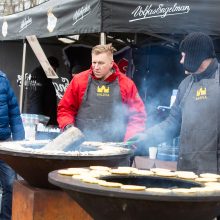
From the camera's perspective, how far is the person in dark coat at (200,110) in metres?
3.35

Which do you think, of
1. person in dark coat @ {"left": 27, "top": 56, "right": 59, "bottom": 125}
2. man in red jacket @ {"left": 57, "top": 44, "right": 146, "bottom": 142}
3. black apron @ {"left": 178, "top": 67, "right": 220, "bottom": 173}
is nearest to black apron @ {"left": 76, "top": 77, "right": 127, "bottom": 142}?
man in red jacket @ {"left": 57, "top": 44, "right": 146, "bottom": 142}

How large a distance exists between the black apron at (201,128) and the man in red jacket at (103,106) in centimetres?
94

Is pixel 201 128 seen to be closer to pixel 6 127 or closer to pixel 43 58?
pixel 6 127

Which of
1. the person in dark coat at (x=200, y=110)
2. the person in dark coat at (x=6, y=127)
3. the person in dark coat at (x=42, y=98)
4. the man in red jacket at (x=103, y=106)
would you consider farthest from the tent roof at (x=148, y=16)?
the person in dark coat at (x=42, y=98)

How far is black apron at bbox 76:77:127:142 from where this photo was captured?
4.45 metres

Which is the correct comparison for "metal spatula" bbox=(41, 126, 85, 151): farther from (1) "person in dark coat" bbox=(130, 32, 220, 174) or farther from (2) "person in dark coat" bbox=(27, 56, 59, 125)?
(2) "person in dark coat" bbox=(27, 56, 59, 125)

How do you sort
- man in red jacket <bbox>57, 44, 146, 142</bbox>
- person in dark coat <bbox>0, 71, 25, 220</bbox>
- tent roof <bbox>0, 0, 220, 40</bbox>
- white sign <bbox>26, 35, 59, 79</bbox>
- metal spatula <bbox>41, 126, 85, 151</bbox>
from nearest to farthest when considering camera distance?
metal spatula <bbox>41, 126, 85, 151</bbox> → man in red jacket <bbox>57, 44, 146, 142</bbox> → person in dark coat <bbox>0, 71, 25, 220</bbox> → tent roof <bbox>0, 0, 220, 40</bbox> → white sign <bbox>26, 35, 59, 79</bbox>

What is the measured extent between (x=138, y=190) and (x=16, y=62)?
28.0ft

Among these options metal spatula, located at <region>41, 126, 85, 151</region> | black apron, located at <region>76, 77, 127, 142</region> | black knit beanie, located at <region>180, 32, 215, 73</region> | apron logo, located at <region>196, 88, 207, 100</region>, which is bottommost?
metal spatula, located at <region>41, 126, 85, 151</region>

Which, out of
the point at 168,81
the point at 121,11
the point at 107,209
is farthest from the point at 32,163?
the point at 168,81

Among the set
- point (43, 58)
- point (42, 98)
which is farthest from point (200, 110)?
point (42, 98)

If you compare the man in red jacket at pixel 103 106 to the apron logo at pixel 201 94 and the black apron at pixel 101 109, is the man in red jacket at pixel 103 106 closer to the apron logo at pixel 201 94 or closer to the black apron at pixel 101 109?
the black apron at pixel 101 109

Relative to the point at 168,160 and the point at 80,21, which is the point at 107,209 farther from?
the point at 168,160

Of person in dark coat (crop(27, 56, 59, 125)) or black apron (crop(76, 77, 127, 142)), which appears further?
person in dark coat (crop(27, 56, 59, 125))
